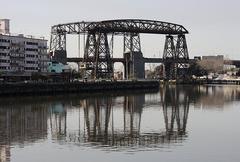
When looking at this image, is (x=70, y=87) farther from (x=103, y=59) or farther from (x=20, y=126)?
(x=20, y=126)

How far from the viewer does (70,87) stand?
263 ft

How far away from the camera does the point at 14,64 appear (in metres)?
89.4

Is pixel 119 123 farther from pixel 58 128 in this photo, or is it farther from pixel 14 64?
pixel 14 64

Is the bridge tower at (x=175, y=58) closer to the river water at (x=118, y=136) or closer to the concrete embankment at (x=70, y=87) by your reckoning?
the concrete embankment at (x=70, y=87)

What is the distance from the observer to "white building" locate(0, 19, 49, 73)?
282 ft

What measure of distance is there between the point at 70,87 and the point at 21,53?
15692mm

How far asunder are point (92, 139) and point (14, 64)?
208ft

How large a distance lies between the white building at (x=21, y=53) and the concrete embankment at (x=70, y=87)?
12.9 meters

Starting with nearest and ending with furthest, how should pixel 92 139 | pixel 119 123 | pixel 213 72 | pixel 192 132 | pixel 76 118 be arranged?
pixel 92 139 < pixel 192 132 < pixel 119 123 < pixel 76 118 < pixel 213 72

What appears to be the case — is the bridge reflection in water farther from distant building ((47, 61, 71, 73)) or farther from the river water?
distant building ((47, 61, 71, 73))

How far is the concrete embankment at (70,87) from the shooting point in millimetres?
68688

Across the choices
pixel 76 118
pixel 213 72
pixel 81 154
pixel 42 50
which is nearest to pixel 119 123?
pixel 76 118

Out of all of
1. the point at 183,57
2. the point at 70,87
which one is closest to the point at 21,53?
the point at 70,87

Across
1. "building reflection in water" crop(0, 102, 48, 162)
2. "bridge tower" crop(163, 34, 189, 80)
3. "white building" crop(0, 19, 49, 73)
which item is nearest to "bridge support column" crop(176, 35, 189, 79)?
"bridge tower" crop(163, 34, 189, 80)
